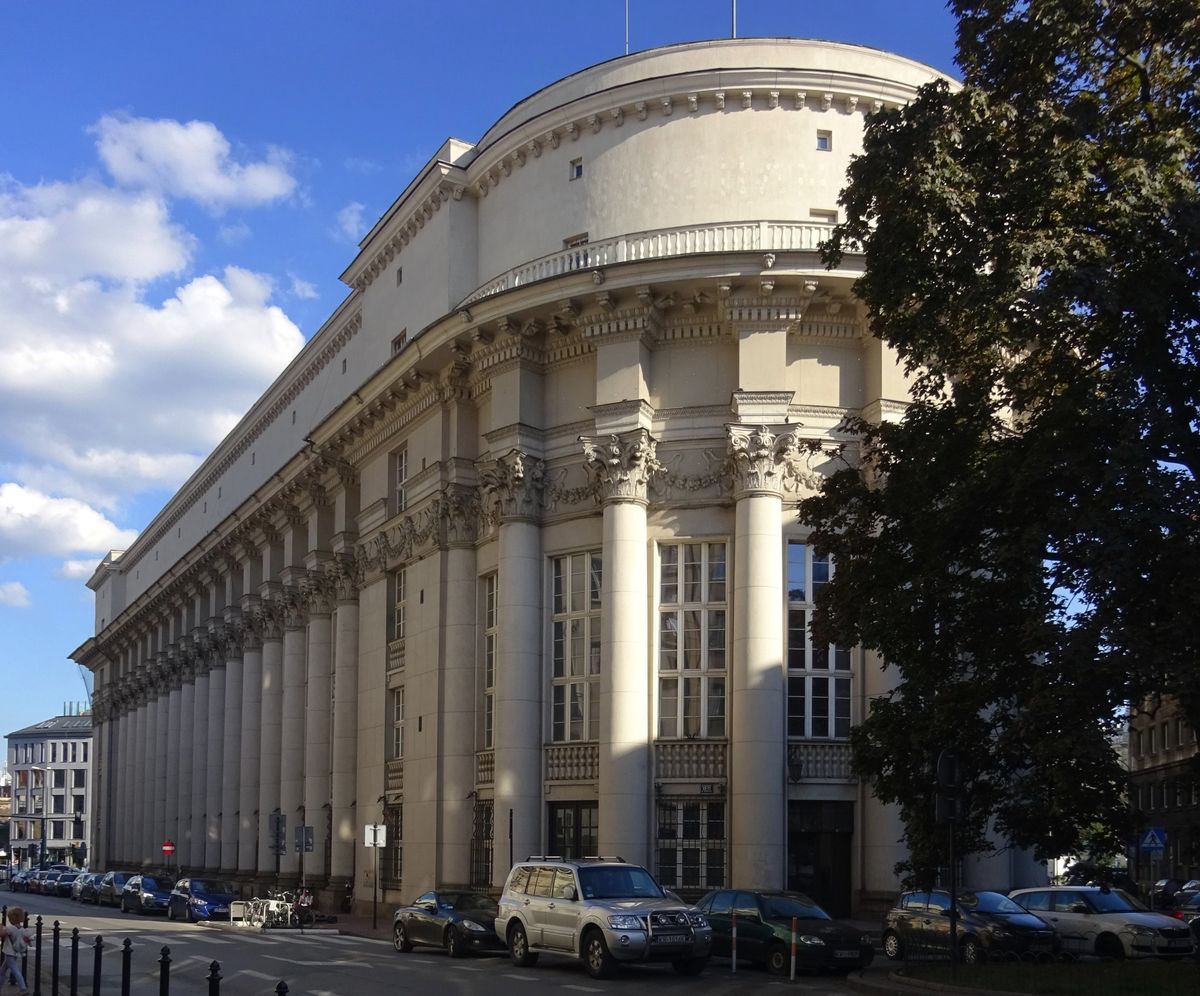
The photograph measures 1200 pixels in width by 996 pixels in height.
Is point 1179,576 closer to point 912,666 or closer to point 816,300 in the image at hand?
point 912,666

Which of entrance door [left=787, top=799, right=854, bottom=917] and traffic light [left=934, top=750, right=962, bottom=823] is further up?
traffic light [left=934, top=750, right=962, bottom=823]

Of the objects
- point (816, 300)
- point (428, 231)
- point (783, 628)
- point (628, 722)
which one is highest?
point (428, 231)

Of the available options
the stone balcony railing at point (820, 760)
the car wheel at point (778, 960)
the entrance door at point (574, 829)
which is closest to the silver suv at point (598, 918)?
the car wheel at point (778, 960)

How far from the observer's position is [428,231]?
47.8 meters

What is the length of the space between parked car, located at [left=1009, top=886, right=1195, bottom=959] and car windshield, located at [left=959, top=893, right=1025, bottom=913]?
1.03 metres

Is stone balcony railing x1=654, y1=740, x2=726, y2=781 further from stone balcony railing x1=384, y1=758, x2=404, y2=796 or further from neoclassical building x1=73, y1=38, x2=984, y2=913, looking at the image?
stone balcony railing x1=384, y1=758, x2=404, y2=796

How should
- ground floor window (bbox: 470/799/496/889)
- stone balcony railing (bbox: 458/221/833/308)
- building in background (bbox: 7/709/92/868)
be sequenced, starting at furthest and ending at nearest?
1. building in background (bbox: 7/709/92/868)
2. ground floor window (bbox: 470/799/496/889)
3. stone balcony railing (bbox: 458/221/833/308)

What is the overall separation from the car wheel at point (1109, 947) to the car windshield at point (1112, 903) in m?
0.62

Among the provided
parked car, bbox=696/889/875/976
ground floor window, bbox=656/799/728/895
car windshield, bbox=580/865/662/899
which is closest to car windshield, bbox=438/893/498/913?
parked car, bbox=696/889/875/976

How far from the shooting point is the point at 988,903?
2773cm

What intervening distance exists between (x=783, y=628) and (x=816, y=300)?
26.3 feet

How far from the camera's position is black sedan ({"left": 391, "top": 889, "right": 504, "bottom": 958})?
3028 centimetres

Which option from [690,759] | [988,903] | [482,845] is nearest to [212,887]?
[482,845]

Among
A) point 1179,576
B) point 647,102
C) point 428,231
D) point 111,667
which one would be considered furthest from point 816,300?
point 111,667
